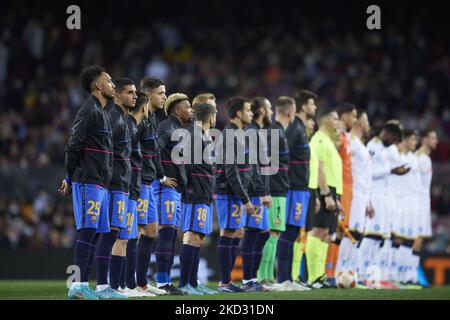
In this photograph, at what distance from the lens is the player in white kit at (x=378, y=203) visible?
16.7 m

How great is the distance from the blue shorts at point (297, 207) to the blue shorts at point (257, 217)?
2.36 feet

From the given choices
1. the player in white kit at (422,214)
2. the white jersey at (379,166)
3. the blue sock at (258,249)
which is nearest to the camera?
the blue sock at (258,249)

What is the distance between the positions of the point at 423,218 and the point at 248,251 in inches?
211

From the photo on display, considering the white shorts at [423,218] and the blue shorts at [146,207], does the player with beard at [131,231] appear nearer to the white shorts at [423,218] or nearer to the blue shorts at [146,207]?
the blue shorts at [146,207]

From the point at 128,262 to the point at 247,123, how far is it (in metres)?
2.89

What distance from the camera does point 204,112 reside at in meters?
13.5

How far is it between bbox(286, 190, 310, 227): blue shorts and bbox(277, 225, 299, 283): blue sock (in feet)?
0.36

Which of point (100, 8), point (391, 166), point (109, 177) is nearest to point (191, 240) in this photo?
point (109, 177)

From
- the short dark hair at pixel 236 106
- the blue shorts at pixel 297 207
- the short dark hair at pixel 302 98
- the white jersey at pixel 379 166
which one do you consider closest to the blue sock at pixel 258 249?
the blue shorts at pixel 297 207

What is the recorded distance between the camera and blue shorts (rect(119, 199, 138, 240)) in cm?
1187

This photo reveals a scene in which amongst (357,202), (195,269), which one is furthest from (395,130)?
(195,269)

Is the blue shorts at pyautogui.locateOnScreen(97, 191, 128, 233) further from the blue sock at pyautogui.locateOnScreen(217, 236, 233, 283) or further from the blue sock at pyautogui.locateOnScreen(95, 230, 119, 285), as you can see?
the blue sock at pyautogui.locateOnScreen(217, 236, 233, 283)

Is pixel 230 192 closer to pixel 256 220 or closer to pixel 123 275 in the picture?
pixel 256 220

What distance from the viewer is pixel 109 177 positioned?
11336 mm
